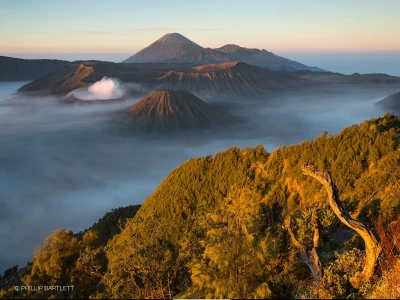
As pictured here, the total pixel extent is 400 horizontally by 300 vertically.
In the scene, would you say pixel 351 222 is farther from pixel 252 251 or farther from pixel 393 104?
pixel 393 104

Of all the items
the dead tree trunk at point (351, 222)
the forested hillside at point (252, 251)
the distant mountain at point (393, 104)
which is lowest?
the forested hillside at point (252, 251)

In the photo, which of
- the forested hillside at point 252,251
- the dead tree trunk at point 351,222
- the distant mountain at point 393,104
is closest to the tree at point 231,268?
the forested hillside at point 252,251

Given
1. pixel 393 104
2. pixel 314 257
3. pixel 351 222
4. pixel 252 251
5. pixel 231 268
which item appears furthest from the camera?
pixel 393 104

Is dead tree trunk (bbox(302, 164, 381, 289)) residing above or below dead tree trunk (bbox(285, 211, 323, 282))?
above

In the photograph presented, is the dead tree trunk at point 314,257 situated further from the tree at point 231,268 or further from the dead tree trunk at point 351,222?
the tree at point 231,268

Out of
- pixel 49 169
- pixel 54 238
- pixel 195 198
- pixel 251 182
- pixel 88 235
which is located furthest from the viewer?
pixel 49 169

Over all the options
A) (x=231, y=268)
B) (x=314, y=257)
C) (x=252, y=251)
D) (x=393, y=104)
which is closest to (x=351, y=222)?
(x=314, y=257)

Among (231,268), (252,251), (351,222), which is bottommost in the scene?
(231,268)

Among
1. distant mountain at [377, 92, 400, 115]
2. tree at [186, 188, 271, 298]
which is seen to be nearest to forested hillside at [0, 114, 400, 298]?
tree at [186, 188, 271, 298]

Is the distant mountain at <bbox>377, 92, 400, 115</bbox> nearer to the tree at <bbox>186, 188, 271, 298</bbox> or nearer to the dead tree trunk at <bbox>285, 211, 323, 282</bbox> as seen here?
the dead tree trunk at <bbox>285, 211, 323, 282</bbox>

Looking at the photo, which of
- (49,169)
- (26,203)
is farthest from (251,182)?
(49,169)

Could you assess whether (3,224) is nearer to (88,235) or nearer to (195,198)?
(195,198)
